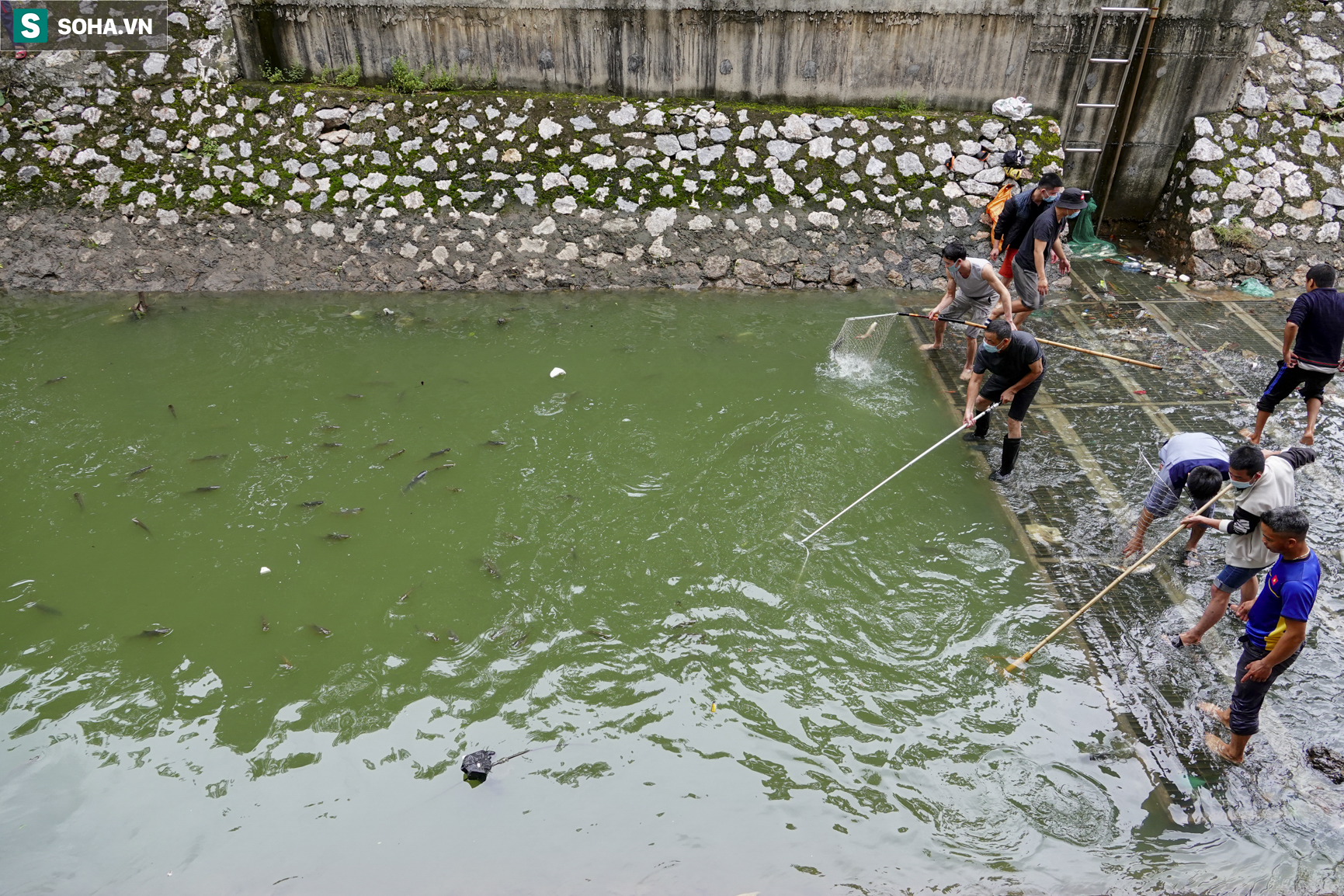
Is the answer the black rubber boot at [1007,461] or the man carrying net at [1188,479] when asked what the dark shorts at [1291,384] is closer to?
the man carrying net at [1188,479]

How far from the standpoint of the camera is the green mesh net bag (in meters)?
11.0

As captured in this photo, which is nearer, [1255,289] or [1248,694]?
[1248,694]

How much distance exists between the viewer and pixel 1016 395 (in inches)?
270

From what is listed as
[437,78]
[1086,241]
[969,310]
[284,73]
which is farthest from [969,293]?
[284,73]

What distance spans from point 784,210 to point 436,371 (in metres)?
4.79

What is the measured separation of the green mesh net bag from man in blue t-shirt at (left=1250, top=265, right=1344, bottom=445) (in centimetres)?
427

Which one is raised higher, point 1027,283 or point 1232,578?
point 1027,283

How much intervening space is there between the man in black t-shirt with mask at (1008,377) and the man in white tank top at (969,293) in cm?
85

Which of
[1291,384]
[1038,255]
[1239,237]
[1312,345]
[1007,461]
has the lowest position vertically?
[1007,461]

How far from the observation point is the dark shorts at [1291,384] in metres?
6.89

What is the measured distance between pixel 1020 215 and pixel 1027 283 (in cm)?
70

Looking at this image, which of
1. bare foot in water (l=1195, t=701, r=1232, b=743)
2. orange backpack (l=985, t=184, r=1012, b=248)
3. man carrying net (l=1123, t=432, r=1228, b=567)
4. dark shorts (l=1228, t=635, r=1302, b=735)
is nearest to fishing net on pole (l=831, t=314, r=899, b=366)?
orange backpack (l=985, t=184, r=1012, b=248)

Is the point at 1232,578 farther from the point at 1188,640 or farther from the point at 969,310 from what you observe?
the point at 969,310

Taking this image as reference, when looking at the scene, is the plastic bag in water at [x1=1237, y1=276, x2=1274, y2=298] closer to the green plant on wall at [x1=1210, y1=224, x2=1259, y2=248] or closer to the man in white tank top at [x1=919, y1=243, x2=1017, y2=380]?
the green plant on wall at [x1=1210, y1=224, x2=1259, y2=248]
